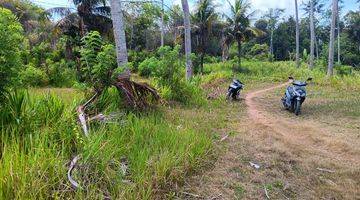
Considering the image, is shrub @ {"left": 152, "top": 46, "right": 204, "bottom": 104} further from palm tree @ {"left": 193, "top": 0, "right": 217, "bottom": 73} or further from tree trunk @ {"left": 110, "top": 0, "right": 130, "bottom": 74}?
palm tree @ {"left": 193, "top": 0, "right": 217, "bottom": 73}

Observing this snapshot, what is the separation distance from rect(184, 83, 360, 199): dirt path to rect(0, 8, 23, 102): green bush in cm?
245

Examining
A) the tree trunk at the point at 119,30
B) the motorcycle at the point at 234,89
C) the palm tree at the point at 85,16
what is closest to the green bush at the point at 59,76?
the palm tree at the point at 85,16

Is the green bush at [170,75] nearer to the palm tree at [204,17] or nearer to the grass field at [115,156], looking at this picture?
the grass field at [115,156]

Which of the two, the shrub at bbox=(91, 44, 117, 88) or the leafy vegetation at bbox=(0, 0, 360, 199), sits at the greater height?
the shrub at bbox=(91, 44, 117, 88)

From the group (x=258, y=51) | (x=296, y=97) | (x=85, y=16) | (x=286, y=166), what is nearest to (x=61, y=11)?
(x=85, y=16)

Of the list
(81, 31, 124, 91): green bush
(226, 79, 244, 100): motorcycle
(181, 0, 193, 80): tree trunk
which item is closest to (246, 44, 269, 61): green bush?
(181, 0, 193, 80): tree trunk

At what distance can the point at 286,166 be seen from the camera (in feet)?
18.4

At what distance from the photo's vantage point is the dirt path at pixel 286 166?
4.70 m

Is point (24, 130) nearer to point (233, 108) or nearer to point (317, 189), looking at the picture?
point (317, 189)

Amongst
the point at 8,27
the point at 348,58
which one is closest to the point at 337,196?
the point at 8,27

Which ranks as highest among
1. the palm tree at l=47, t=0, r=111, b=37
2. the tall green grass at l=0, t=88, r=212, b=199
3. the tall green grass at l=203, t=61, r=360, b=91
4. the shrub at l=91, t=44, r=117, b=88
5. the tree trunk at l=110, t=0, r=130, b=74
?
the palm tree at l=47, t=0, r=111, b=37

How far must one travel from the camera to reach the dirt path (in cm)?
470

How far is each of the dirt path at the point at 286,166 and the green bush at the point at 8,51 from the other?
2.45 metres

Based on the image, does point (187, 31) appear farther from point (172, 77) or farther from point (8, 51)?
point (8, 51)
